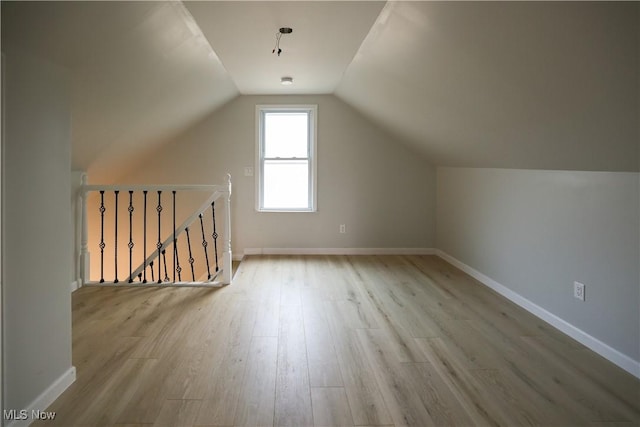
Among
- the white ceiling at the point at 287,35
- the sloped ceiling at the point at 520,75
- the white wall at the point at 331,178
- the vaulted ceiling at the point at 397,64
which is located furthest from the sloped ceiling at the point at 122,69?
the sloped ceiling at the point at 520,75

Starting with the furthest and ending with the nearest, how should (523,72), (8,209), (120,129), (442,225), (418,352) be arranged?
(442,225)
(120,129)
(418,352)
(523,72)
(8,209)

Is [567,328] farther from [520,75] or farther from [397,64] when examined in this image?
[397,64]

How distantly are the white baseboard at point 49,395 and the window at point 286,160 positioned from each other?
3873 mm

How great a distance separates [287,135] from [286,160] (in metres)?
0.34

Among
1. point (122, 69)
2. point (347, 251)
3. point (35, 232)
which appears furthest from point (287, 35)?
point (347, 251)

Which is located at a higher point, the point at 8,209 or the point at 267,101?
the point at 267,101

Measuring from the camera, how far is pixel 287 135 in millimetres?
6176

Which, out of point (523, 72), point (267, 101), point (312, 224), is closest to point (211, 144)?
point (267, 101)

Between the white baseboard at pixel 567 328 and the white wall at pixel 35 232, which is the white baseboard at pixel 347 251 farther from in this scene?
the white wall at pixel 35 232

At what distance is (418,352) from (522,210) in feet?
5.65

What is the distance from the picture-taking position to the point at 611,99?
2.13m

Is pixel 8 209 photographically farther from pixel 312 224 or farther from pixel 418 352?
pixel 312 224

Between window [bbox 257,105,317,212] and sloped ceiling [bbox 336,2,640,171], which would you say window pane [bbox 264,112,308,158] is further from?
sloped ceiling [bbox 336,2,640,171]

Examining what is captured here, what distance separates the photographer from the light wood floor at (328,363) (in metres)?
2.13
